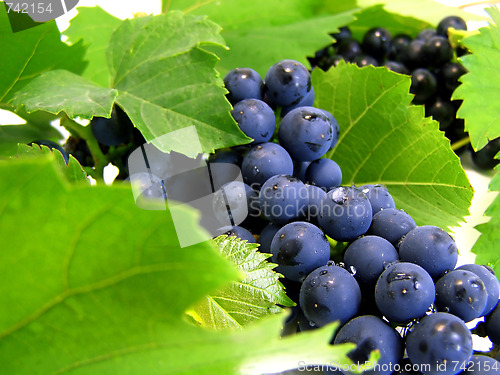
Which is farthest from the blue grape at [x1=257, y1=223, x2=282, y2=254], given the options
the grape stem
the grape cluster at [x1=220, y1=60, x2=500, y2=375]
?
the grape stem

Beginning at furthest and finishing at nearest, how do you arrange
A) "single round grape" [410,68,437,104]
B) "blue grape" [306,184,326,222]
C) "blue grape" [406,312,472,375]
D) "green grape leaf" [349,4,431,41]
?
"green grape leaf" [349,4,431,41] < "single round grape" [410,68,437,104] < "blue grape" [306,184,326,222] < "blue grape" [406,312,472,375]

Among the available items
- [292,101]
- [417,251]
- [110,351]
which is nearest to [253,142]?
[292,101]

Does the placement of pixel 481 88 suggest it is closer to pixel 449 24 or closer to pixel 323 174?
pixel 449 24

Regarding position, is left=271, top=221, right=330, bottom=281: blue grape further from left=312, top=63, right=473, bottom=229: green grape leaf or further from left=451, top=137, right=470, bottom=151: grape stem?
left=451, top=137, right=470, bottom=151: grape stem

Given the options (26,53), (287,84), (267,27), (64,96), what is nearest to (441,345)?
(287,84)

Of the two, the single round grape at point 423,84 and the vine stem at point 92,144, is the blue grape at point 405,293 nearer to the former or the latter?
the vine stem at point 92,144

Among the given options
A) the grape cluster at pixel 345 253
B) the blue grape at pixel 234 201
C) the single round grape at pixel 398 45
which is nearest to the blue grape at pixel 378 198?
A: the grape cluster at pixel 345 253
